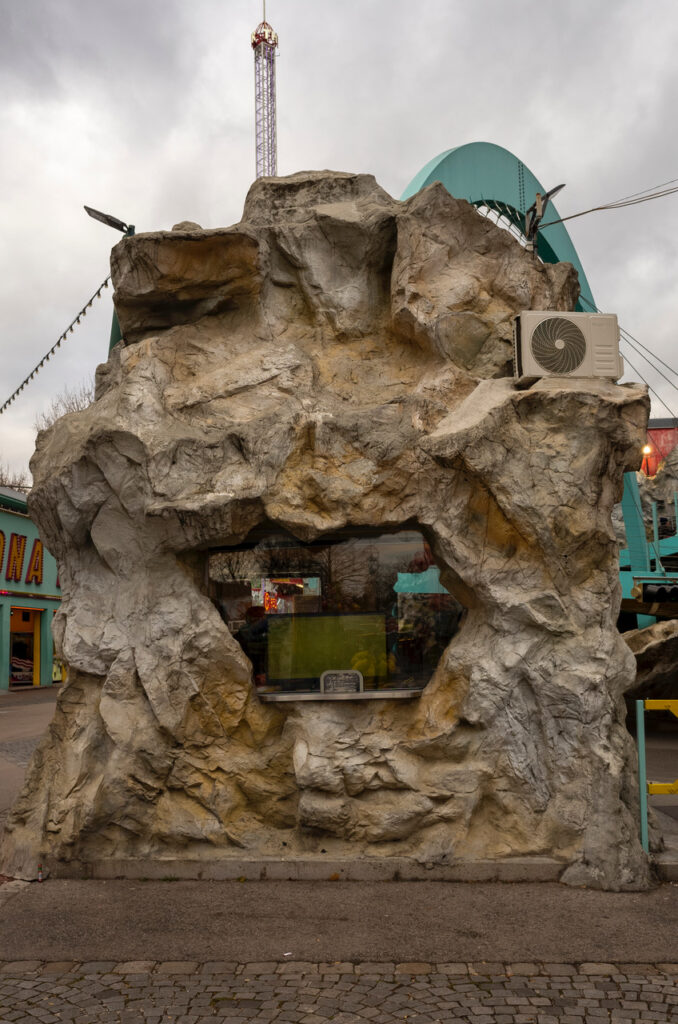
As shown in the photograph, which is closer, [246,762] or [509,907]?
[509,907]

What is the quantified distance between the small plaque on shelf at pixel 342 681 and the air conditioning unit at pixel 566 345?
320 centimetres

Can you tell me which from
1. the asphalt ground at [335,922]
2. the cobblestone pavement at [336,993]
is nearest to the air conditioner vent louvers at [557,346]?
the asphalt ground at [335,922]

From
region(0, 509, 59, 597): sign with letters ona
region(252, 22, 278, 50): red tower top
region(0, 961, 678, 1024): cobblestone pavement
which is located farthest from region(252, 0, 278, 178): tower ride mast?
region(0, 961, 678, 1024): cobblestone pavement

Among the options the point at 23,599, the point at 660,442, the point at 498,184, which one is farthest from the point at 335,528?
the point at 660,442

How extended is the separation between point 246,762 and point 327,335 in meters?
4.23

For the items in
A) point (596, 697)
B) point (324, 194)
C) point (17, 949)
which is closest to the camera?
point (17, 949)

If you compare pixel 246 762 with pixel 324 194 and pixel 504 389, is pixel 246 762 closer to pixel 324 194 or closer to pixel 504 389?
pixel 504 389

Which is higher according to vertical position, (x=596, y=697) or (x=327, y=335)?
(x=327, y=335)

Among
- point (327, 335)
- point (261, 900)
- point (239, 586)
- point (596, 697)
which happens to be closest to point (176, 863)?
point (261, 900)

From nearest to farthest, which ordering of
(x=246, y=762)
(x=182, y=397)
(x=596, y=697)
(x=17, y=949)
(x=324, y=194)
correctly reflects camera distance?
1. (x=17, y=949)
2. (x=596, y=697)
3. (x=246, y=762)
4. (x=182, y=397)
5. (x=324, y=194)

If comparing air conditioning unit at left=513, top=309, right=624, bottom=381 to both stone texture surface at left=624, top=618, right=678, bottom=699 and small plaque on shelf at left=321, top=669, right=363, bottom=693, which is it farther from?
stone texture surface at left=624, top=618, right=678, bottom=699

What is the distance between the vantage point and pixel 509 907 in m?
5.89

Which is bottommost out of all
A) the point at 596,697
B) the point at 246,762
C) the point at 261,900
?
the point at 261,900

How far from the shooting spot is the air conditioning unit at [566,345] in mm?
7152
